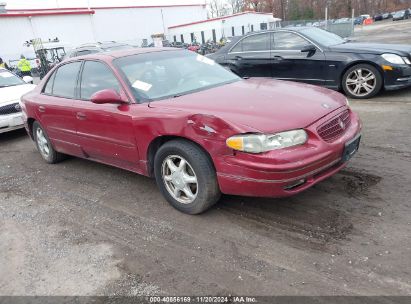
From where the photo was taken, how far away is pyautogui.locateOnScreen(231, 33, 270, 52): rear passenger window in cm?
852

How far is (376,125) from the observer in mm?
5895

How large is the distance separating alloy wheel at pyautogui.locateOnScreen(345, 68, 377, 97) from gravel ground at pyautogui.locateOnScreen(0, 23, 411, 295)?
9.45 ft

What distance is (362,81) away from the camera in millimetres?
7461

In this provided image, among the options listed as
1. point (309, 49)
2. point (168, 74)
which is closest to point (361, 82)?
point (309, 49)

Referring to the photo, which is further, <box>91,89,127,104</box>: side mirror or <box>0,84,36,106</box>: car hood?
<box>0,84,36,106</box>: car hood

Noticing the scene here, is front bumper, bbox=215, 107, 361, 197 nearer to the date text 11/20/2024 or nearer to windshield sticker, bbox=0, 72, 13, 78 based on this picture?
the date text 11/20/2024

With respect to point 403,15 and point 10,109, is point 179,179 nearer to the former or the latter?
point 10,109

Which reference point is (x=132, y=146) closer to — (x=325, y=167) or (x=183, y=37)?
(x=325, y=167)

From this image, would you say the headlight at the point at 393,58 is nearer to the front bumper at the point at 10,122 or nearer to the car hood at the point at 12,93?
the front bumper at the point at 10,122

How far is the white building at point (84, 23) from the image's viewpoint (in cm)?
3388

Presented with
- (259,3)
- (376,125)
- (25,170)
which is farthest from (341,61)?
(259,3)

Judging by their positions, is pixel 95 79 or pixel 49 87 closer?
pixel 95 79

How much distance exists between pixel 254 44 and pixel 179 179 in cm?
585

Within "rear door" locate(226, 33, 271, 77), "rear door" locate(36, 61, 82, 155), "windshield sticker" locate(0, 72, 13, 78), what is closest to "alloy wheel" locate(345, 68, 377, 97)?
"rear door" locate(226, 33, 271, 77)
